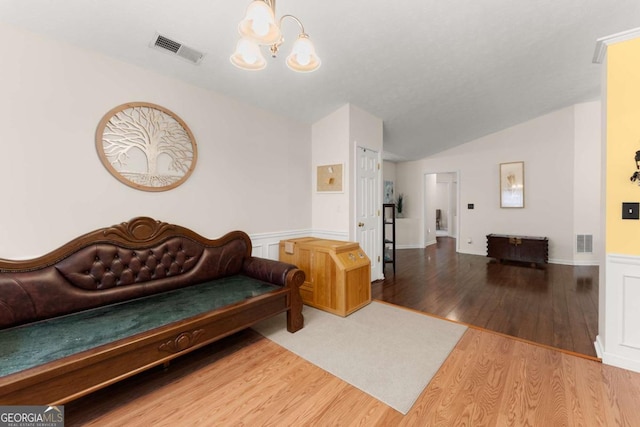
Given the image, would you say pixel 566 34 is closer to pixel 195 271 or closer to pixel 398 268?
pixel 398 268

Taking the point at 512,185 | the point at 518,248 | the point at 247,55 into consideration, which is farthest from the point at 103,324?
the point at 512,185

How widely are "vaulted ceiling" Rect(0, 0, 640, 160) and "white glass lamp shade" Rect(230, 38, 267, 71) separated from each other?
2.12ft

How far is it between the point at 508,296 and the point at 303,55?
152 inches

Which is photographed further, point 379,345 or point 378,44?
point 378,44

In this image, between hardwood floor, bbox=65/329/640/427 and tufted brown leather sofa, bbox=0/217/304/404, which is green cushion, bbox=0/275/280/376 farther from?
hardwood floor, bbox=65/329/640/427

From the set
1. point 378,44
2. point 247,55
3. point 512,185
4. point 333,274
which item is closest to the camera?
point 247,55

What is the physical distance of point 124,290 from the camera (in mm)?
2160

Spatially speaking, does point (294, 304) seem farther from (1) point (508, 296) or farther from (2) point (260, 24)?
(1) point (508, 296)

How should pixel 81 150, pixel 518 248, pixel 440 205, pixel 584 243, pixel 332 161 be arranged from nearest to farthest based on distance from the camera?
pixel 81 150, pixel 332 161, pixel 584 243, pixel 518 248, pixel 440 205

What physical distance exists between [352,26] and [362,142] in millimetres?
1741

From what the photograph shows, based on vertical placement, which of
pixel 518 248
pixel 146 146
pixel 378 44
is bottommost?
pixel 518 248

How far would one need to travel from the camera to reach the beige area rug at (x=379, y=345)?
1.83 metres

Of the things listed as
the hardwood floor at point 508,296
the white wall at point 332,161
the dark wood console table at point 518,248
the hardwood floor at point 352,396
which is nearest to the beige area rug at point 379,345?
the hardwood floor at point 352,396

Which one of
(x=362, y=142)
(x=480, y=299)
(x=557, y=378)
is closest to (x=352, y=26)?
(x=362, y=142)
